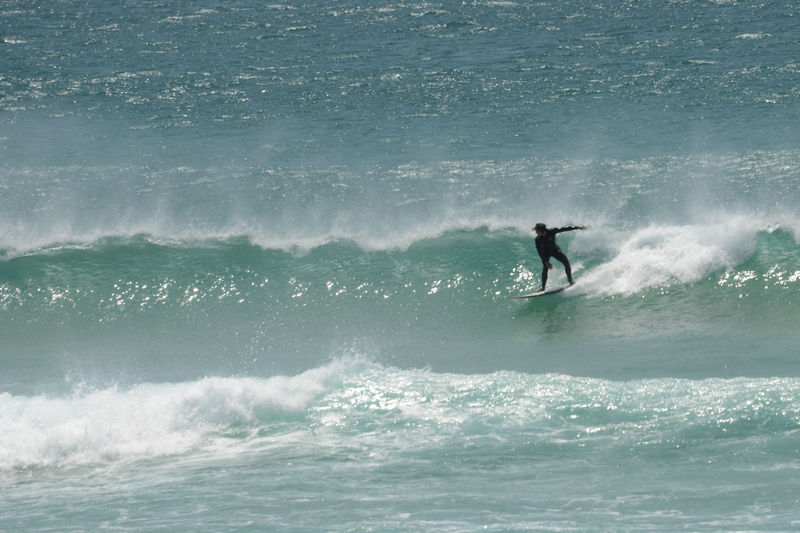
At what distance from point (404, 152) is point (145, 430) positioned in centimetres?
1401

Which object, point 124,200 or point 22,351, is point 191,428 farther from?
point 124,200

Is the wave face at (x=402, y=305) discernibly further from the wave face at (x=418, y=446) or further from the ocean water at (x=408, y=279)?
the wave face at (x=418, y=446)

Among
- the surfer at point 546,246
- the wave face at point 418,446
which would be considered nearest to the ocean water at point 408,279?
the wave face at point 418,446

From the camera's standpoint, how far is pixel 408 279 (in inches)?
609

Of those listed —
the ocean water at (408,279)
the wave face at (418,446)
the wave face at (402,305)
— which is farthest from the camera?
the wave face at (402,305)

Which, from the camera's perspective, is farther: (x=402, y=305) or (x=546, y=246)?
(x=402, y=305)

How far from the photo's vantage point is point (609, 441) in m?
9.16

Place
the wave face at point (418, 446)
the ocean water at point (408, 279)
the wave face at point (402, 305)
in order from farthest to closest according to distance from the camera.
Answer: the wave face at point (402, 305)
the ocean water at point (408, 279)
the wave face at point (418, 446)

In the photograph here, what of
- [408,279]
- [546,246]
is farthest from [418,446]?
[408,279]

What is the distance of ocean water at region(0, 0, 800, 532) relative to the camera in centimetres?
870

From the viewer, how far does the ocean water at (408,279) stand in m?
8.70

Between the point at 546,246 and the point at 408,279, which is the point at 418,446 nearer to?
the point at 546,246

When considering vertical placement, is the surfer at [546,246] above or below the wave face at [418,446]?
above

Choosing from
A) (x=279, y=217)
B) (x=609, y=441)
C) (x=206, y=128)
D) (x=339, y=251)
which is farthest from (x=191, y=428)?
(x=206, y=128)
